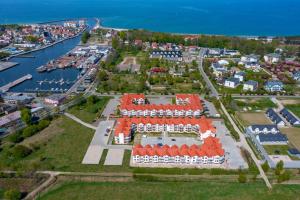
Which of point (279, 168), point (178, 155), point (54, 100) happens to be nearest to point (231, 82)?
point (279, 168)

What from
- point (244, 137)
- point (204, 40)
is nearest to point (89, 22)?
point (204, 40)

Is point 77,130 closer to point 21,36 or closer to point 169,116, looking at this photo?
point 169,116

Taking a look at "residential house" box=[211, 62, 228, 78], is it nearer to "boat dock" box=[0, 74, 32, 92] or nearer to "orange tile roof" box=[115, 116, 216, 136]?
"orange tile roof" box=[115, 116, 216, 136]

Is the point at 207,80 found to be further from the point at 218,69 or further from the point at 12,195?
the point at 12,195

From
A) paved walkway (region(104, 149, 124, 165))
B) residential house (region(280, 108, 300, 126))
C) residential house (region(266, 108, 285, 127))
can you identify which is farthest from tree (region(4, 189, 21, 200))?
residential house (region(280, 108, 300, 126))

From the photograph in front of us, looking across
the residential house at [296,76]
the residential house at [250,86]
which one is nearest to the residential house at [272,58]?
the residential house at [296,76]

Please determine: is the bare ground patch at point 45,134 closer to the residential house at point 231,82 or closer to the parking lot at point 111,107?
the parking lot at point 111,107
